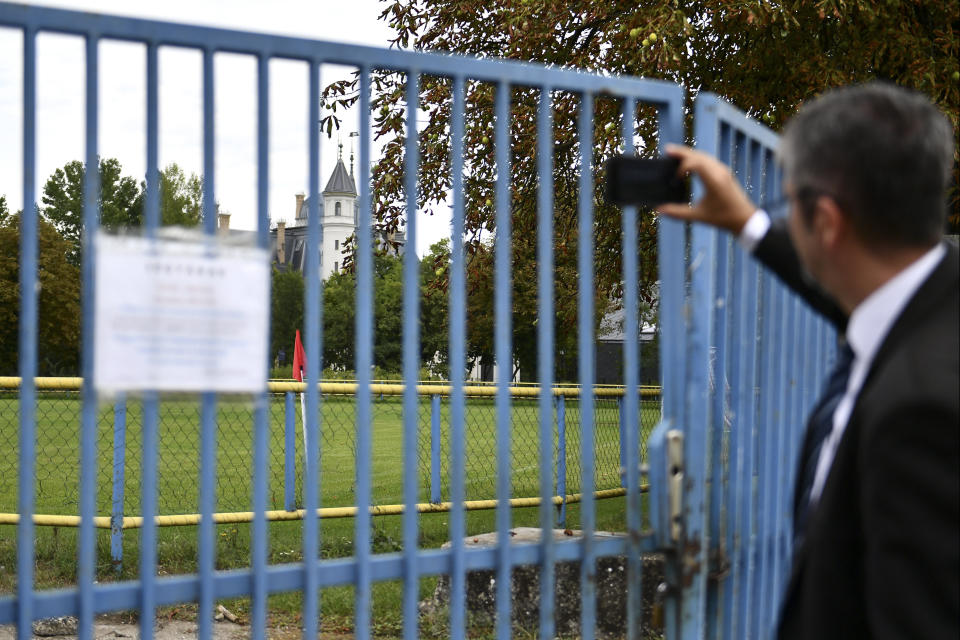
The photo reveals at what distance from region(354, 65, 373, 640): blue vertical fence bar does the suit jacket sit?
0.99m

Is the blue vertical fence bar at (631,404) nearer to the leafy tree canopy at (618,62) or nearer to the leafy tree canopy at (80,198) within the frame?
the leafy tree canopy at (618,62)

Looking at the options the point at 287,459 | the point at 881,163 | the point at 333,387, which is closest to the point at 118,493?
the point at 287,459

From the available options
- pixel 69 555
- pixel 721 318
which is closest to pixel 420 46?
pixel 69 555

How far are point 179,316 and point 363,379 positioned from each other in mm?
427

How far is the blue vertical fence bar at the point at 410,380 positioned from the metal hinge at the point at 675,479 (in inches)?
26.4

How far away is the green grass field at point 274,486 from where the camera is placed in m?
7.35

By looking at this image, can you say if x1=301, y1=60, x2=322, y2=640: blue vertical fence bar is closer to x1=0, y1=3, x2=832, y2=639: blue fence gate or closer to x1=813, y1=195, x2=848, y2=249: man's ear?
x1=0, y1=3, x2=832, y2=639: blue fence gate

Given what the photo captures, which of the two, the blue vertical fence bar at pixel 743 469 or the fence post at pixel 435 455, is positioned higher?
the blue vertical fence bar at pixel 743 469

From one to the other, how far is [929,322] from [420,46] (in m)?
8.89

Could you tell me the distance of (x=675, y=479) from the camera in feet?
8.84

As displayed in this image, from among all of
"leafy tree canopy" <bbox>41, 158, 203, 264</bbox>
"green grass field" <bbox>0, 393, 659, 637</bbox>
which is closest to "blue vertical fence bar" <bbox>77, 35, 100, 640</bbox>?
"green grass field" <bbox>0, 393, 659, 637</bbox>

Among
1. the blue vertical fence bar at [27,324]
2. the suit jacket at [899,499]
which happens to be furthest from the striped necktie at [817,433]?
the blue vertical fence bar at [27,324]

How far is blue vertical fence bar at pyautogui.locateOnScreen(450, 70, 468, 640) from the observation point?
2.48 meters

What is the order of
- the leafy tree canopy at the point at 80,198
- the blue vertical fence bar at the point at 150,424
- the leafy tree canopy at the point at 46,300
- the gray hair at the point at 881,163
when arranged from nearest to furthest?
the gray hair at the point at 881,163
the blue vertical fence bar at the point at 150,424
the leafy tree canopy at the point at 46,300
the leafy tree canopy at the point at 80,198
